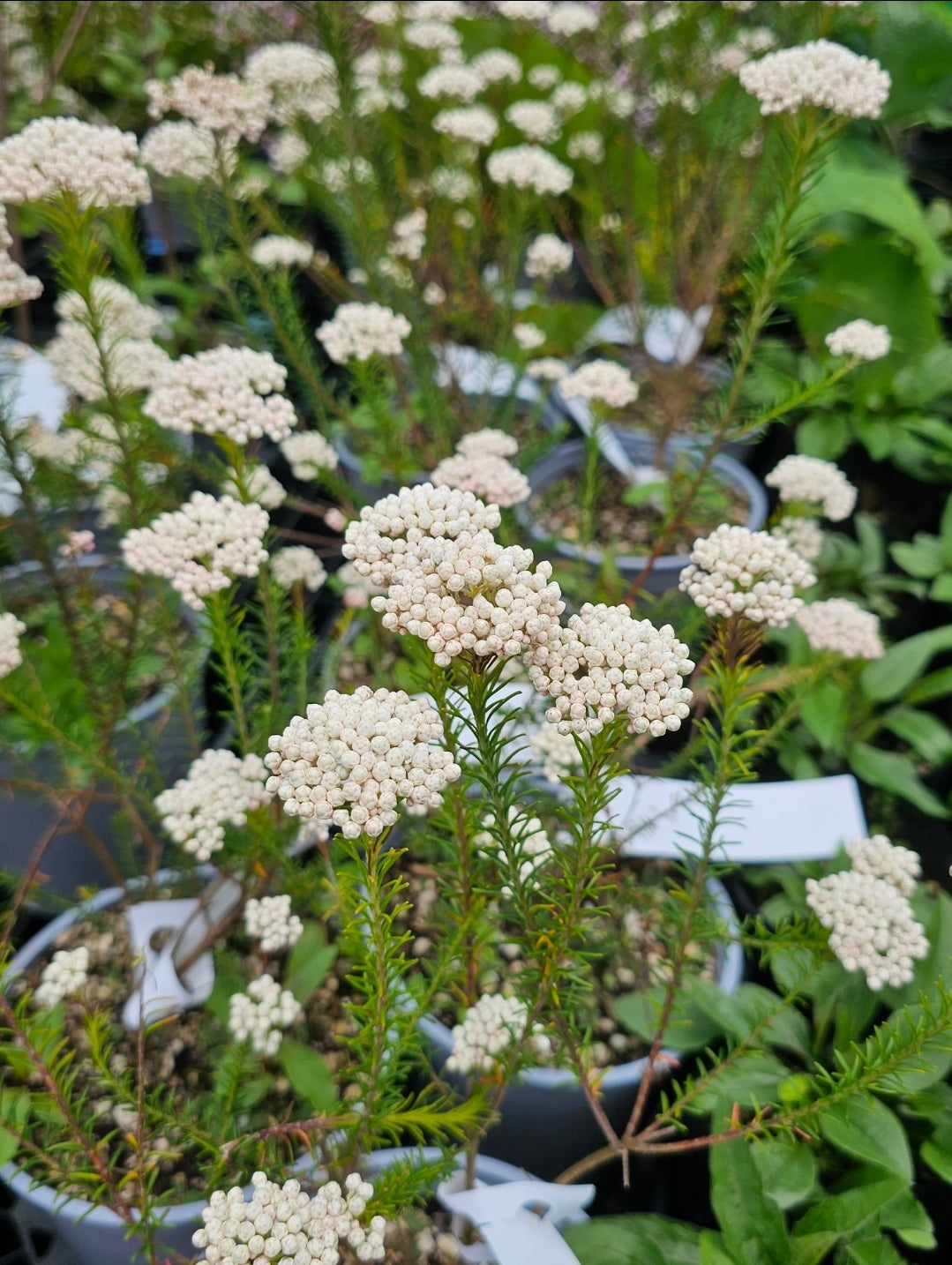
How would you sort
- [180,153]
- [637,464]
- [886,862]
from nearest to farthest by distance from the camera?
[886,862]
[180,153]
[637,464]

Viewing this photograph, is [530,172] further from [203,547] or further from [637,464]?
[203,547]

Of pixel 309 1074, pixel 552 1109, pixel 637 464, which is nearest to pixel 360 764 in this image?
pixel 309 1074

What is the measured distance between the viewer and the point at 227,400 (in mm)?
676

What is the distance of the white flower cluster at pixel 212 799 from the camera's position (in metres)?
0.74

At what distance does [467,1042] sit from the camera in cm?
67

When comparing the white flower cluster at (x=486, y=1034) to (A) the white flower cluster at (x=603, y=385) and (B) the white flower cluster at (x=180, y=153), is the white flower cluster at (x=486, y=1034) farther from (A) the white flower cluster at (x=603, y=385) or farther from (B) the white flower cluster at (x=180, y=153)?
(B) the white flower cluster at (x=180, y=153)

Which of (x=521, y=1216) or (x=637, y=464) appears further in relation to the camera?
(x=637, y=464)

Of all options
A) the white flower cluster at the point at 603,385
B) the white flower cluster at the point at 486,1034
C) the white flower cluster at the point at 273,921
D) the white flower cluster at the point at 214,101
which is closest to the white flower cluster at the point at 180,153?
the white flower cluster at the point at 214,101

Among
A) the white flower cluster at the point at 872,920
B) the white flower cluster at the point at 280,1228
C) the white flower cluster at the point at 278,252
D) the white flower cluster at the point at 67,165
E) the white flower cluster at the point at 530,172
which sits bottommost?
the white flower cluster at the point at 280,1228

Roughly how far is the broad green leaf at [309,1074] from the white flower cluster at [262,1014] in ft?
0.15

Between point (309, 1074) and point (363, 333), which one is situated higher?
point (363, 333)

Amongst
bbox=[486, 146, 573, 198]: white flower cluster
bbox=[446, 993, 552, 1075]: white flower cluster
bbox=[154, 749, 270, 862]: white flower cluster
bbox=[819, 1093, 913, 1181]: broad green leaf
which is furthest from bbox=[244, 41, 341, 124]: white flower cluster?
bbox=[819, 1093, 913, 1181]: broad green leaf

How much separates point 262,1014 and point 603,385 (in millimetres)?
757

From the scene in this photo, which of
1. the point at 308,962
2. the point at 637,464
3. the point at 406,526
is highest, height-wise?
the point at 637,464
